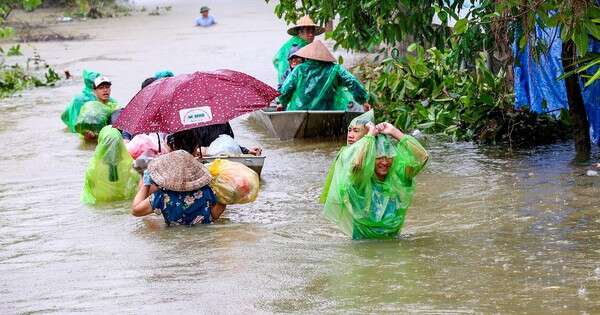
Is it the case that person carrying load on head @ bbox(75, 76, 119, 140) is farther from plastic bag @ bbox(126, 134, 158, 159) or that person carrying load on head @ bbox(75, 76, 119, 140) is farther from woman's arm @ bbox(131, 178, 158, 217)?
woman's arm @ bbox(131, 178, 158, 217)

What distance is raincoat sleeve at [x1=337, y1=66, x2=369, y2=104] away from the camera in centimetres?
1261

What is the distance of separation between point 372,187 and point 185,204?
1623 mm

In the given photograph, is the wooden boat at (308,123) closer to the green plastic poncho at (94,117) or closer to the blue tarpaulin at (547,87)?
the green plastic poncho at (94,117)

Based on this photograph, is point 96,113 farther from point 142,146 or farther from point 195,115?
point 195,115

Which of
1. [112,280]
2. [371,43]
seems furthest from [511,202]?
[112,280]

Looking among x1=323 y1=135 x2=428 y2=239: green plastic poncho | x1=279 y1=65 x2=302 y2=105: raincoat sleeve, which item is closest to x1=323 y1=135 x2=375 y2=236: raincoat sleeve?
x1=323 y1=135 x2=428 y2=239: green plastic poncho

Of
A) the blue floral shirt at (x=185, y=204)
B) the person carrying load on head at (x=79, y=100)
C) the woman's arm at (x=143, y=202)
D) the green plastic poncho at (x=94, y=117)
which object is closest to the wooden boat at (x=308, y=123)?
the green plastic poncho at (x=94, y=117)

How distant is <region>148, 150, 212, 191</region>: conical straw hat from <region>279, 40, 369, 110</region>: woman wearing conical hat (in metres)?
4.65

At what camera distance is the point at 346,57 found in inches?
798

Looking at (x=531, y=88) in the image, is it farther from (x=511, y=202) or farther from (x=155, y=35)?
(x=155, y=35)

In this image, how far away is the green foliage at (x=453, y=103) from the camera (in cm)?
1166

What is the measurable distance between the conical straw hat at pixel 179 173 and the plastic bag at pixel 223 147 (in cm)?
207

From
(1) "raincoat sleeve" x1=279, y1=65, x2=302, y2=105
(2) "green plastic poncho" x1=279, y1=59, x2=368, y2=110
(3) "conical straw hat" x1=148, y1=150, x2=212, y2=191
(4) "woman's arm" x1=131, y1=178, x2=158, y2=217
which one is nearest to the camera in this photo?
(3) "conical straw hat" x1=148, y1=150, x2=212, y2=191

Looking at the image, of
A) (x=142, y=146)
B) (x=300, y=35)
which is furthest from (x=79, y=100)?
(x=142, y=146)
